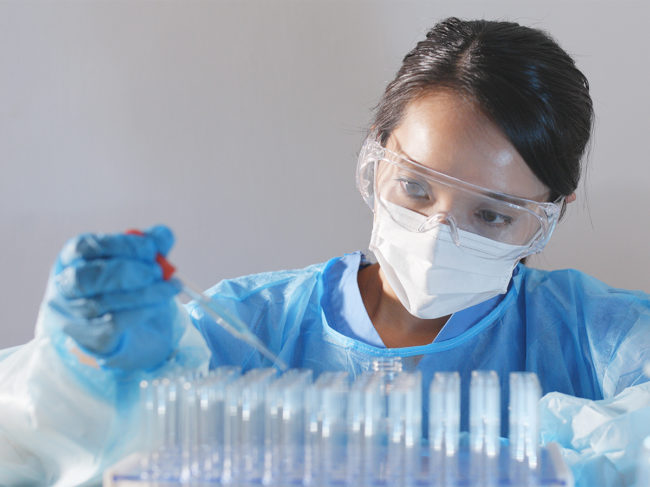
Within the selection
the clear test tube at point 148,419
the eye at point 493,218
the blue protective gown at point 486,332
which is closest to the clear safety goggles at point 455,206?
the eye at point 493,218

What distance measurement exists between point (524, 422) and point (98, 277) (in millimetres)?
670

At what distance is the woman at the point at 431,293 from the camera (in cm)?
114

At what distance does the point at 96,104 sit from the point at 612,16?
4.83 ft

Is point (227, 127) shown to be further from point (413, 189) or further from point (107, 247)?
point (107, 247)

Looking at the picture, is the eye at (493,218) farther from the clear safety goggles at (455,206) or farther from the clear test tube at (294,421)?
the clear test tube at (294,421)

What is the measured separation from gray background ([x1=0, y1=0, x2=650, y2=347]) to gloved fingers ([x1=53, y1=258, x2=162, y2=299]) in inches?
40.8

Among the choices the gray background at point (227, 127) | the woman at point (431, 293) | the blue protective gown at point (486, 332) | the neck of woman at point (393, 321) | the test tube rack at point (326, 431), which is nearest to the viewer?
the test tube rack at point (326, 431)

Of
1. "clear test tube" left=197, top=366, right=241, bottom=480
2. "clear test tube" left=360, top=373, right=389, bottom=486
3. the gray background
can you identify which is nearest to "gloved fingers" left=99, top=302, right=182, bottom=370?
"clear test tube" left=197, top=366, right=241, bottom=480

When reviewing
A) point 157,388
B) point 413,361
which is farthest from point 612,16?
point 157,388

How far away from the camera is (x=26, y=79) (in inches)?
82.7

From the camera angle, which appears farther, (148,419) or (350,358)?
(350,358)

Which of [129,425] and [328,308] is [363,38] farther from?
[129,425]

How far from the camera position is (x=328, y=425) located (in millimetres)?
1061

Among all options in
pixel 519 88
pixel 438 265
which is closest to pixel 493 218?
pixel 438 265
